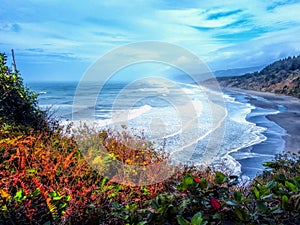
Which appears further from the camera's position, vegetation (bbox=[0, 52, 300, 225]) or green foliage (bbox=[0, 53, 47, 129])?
green foliage (bbox=[0, 53, 47, 129])

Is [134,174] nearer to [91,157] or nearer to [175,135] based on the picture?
[91,157]

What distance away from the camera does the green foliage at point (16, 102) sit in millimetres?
5590

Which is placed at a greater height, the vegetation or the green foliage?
the green foliage

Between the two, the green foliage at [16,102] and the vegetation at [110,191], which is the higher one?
the green foliage at [16,102]

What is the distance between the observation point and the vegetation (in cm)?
230

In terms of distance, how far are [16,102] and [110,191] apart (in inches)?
131

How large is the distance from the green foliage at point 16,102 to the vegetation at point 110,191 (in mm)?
115

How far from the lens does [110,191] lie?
12.3ft

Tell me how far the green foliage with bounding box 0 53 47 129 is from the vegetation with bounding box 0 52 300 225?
0.11 m

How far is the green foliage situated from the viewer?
5.59 m

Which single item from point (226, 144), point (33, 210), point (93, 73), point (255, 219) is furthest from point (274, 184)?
point (226, 144)

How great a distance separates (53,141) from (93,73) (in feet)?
5.05

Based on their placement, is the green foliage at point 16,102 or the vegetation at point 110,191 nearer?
the vegetation at point 110,191

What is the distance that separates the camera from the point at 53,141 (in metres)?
5.09
